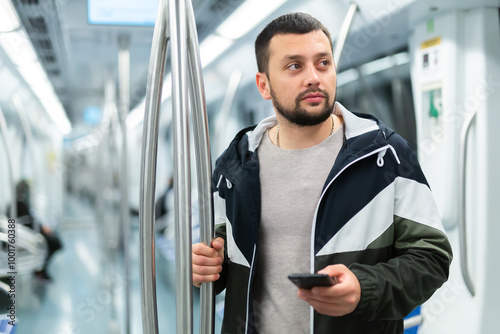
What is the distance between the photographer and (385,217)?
45.5 inches

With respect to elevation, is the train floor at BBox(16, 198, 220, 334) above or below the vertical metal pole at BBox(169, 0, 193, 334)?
below

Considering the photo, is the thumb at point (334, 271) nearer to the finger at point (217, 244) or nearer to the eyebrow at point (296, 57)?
the finger at point (217, 244)

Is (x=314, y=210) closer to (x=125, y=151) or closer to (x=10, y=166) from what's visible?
(x=10, y=166)

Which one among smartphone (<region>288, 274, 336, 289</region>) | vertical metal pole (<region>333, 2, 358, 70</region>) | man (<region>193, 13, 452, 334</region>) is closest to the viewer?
smartphone (<region>288, 274, 336, 289</region>)

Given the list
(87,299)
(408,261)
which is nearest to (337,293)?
(408,261)

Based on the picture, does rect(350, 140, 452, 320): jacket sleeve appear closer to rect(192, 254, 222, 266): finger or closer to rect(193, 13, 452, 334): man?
rect(193, 13, 452, 334): man

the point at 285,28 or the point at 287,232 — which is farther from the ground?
the point at 285,28

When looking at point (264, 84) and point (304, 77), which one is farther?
point (264, 84)

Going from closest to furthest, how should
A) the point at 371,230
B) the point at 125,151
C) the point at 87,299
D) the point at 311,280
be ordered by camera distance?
1. the point at 311,280
2. the point at 371,230
3. the point at 125,151
4. the point at 87,299

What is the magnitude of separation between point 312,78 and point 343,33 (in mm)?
1384

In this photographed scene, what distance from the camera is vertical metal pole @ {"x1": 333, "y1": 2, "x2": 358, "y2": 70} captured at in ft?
7.99

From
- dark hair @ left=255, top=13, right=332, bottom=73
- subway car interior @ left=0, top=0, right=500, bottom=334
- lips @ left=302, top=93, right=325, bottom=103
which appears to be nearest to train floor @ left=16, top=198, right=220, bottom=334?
subway car interior @ left=0, top=0, right=500, bottom=334

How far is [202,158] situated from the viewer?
119cm

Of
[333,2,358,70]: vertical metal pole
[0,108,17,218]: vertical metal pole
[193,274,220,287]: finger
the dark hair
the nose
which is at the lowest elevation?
[193,274,220,287]: finger
